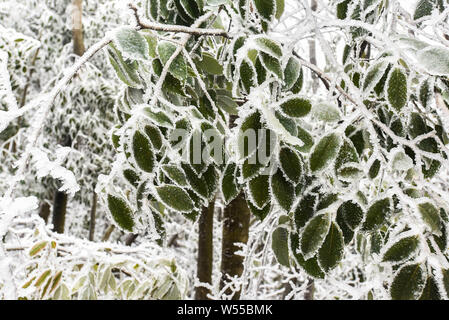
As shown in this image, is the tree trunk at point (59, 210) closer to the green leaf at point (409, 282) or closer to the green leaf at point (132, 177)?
the green leaf at point (132, 177)

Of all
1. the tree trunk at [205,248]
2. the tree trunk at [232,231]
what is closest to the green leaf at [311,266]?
the tree trunk at [232,231]

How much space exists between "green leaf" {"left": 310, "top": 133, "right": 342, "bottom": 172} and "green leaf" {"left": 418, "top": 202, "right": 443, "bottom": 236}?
117mm

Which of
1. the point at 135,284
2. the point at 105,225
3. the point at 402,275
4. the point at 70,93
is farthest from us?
the point at 105,225

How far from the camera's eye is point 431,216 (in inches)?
19.0

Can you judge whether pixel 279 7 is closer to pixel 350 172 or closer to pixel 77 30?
pixel 350 172

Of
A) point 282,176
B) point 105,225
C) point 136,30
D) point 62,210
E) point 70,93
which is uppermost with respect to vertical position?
point 70,93

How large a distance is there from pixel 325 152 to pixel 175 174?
208 mm

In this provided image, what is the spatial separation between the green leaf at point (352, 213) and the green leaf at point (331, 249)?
0.03 meters

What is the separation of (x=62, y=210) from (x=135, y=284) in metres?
2.65

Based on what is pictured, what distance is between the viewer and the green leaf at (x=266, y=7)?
22.5 inches
